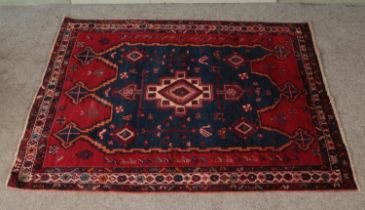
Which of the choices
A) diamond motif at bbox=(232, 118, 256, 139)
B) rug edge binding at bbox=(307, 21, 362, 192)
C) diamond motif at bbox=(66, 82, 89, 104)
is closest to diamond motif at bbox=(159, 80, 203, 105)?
diamond motif at bbox=(232, 118, 256, 139)

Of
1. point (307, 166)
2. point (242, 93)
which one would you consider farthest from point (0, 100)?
point (307, 166)

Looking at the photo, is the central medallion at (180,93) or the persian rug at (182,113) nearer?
the persian rug at (182,113)

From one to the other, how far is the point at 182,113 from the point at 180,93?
150 millimetres

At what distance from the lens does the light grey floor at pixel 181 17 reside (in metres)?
1.85

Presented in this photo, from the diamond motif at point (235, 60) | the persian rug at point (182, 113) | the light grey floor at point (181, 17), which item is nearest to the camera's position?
the light grey floor at point (181, 17)

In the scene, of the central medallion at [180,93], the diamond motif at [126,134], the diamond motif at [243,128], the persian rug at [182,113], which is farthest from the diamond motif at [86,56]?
the diamond motif at [243,128]

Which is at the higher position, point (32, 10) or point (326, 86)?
point (32, 10)

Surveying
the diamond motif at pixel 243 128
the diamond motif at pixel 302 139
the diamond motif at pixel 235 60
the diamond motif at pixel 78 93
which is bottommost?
the diamond motif at pixel 302 139

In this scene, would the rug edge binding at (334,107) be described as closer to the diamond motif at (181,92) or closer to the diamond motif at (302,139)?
the diamond motif at (302,139)

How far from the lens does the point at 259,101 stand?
2.26 metres

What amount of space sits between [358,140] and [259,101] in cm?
56

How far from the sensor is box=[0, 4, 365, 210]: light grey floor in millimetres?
1853

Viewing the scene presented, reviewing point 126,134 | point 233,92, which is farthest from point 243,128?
point 126,134

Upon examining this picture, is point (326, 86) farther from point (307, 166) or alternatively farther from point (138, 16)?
point (138, 16)
